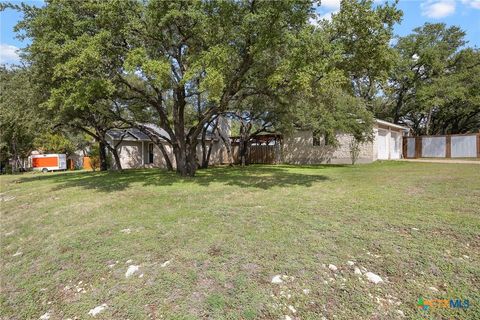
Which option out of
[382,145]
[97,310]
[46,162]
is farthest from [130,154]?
[97,310]

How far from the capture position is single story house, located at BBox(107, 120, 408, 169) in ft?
67.8

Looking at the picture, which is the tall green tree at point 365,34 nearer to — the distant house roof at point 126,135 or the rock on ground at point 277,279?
the rock on ground at point 277,279

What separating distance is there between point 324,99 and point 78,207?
776 centimetres

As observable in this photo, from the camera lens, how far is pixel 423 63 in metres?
25.0

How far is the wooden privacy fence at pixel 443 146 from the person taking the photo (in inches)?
856

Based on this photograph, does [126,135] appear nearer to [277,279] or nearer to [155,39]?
[155,39]

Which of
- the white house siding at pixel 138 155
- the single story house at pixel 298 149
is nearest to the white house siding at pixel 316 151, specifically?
the single story house at pixel 298 149

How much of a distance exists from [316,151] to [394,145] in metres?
6.57

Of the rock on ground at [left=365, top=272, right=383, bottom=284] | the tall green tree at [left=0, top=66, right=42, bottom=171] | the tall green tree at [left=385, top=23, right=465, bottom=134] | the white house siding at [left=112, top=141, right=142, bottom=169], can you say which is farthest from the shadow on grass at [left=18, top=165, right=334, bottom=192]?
the tall green tree at [left=385, top=23, right=465, bottom=134]

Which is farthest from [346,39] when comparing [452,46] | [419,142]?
[452,46]

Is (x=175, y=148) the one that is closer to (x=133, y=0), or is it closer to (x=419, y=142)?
(x=133, y=0)

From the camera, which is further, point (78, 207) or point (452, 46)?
point (452, 46)

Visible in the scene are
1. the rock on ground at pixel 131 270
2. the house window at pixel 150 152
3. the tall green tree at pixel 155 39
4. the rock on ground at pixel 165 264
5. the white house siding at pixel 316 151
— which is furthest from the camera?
the house window at pixel 150 152

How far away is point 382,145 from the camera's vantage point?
21.8m
